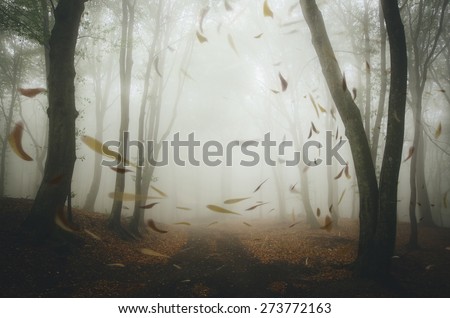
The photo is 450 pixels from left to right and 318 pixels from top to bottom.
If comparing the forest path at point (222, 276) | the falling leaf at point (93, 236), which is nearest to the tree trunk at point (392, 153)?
the forest path at point (222, 276)

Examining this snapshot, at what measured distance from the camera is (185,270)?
8367 millimetres

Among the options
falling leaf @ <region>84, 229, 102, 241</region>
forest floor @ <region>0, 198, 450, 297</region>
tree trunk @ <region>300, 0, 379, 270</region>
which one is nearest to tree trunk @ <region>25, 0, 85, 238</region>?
forest floor @ <region>0, 198, 450, 297</region>

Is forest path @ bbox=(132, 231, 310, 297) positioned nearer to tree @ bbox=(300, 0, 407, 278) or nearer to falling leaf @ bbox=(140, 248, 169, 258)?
falling leaf @ bbox=(140, 248, 169, 258)

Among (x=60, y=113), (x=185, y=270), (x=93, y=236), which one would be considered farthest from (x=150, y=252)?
(x=60, y=113)

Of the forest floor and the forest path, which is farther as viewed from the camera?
the forest path

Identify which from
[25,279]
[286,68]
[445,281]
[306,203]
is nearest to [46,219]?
[25,279]

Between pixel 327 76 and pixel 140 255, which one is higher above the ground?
pixel 327 76

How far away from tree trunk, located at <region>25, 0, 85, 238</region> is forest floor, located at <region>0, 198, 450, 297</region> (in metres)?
1.15

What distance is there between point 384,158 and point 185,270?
621 centimetres

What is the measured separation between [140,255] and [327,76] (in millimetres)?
8422

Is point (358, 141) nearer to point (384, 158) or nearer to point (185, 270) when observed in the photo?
point (384, 158)

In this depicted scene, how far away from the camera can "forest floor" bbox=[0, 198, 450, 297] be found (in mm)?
5996
